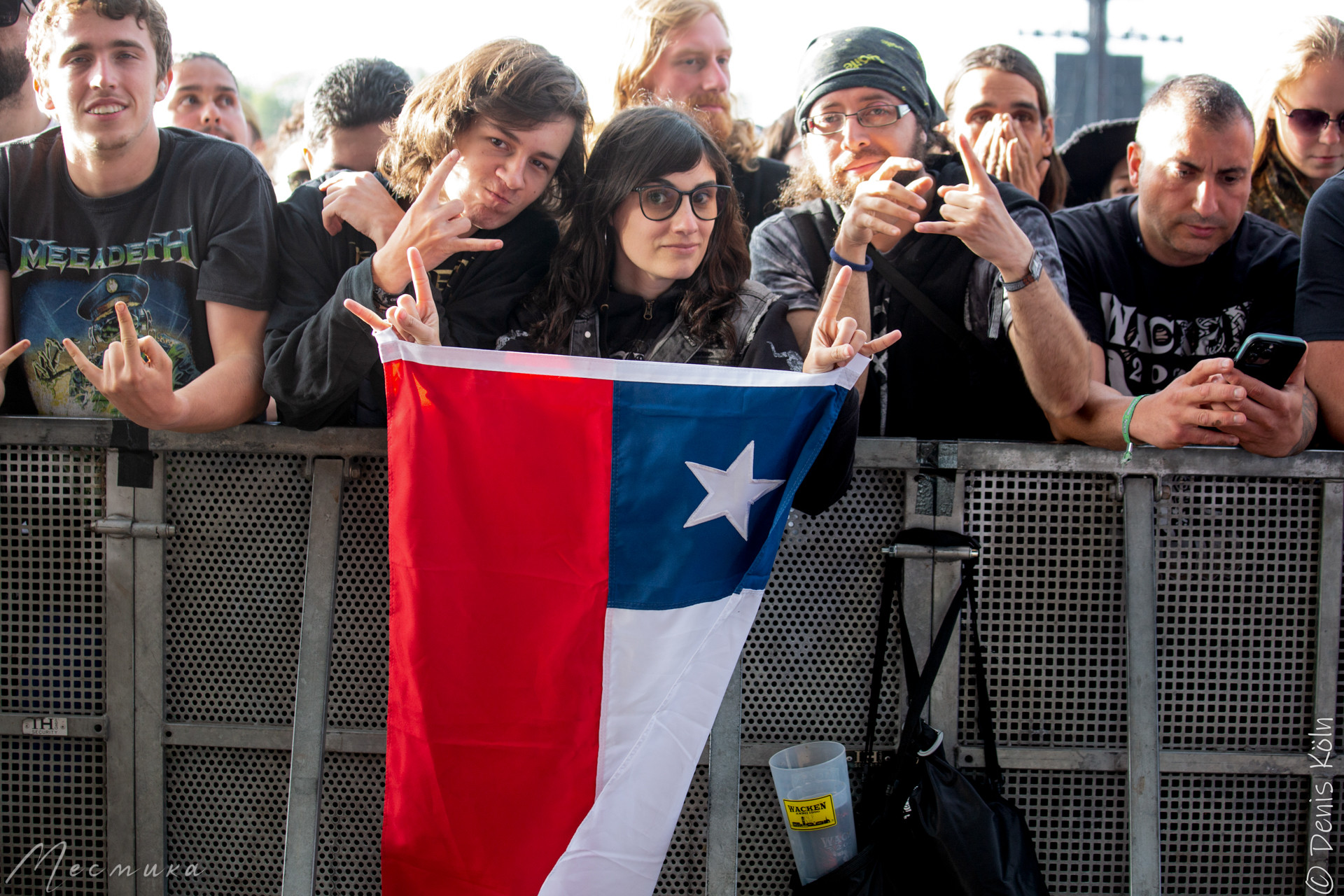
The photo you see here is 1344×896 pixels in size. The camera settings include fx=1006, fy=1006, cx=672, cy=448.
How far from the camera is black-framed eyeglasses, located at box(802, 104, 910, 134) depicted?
138 inches

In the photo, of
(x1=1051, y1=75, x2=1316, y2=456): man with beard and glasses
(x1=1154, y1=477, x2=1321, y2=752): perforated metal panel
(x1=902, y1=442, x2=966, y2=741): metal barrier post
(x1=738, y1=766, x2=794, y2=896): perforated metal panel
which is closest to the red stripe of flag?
(x1=738, y1=766, x2=794, y2=896): perforated metal panel

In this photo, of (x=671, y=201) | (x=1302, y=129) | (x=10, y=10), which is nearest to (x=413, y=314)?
(x=671, y=201)

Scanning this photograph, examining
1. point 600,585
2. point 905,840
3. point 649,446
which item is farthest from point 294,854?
point 905,840

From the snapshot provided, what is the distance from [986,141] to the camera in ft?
13.9

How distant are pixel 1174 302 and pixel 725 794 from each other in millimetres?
2224

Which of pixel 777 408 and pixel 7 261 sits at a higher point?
pixel 7 261

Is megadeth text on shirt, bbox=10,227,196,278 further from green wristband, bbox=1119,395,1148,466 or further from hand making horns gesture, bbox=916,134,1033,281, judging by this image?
green wristband, bbox=1119,395,1148,466

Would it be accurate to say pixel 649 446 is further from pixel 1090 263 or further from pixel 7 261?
pixel 7 261

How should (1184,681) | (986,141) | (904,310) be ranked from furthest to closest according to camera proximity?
(986,141) < (904,310) < (1184,681)

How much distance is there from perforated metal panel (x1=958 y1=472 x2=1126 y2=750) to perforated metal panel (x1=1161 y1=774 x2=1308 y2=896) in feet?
0.90

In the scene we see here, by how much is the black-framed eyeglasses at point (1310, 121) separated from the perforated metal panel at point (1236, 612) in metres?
1.93

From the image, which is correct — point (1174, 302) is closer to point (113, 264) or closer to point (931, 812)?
point (931, 812)

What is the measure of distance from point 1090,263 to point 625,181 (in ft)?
5.39

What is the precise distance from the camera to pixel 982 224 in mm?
2902
